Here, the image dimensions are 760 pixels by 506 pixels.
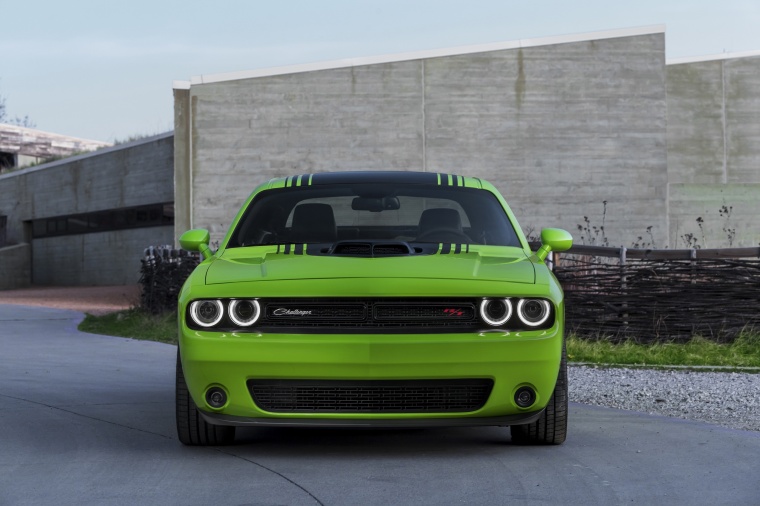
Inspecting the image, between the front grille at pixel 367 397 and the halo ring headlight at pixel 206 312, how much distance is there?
1.20ft

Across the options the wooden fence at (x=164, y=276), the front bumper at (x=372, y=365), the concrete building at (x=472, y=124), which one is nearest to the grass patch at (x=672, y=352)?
the front bumper at (x=372, y=365)

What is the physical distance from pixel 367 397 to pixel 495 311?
761 mm

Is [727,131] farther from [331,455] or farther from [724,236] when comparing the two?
[331,455]

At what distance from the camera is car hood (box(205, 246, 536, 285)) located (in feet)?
20.4

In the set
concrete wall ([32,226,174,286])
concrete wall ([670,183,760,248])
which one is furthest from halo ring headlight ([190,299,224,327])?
concrete wall ([32,226,174,286])

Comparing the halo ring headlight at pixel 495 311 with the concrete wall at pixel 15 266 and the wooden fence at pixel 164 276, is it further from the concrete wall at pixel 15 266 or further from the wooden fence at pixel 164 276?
the concrete wall at pixel 15 266

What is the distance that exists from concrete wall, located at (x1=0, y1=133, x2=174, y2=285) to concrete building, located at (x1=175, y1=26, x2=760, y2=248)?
8.21 m

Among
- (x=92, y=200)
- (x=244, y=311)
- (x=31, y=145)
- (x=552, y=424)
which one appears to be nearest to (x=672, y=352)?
(x=552, y=424)

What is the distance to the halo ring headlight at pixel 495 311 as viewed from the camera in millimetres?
6098

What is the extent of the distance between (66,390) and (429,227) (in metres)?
4.02

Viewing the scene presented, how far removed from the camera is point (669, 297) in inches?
533

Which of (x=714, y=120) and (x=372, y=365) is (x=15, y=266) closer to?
(x=714, y=120)

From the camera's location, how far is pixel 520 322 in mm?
6148

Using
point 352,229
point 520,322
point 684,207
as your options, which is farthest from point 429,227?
point 684,207
